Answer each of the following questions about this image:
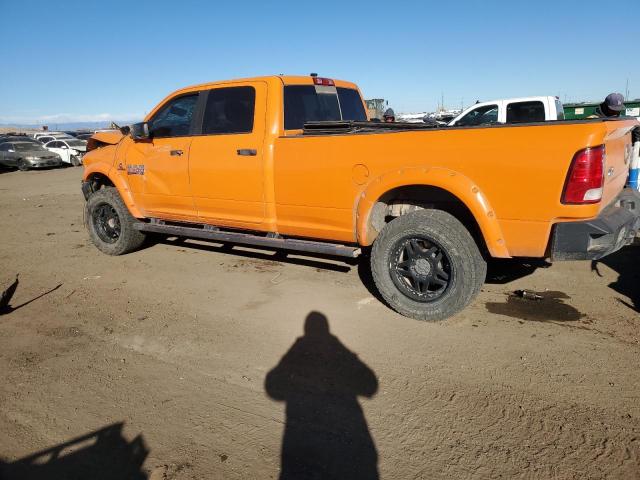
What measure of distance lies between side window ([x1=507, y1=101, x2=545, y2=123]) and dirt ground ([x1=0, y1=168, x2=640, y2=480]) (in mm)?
4609

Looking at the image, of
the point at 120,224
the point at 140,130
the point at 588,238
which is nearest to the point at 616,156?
the point at 588,238

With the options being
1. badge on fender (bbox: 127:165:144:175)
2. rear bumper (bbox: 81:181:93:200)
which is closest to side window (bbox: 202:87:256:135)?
badge on fender (bbox: 127:165:144:175)

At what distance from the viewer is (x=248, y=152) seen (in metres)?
4.45

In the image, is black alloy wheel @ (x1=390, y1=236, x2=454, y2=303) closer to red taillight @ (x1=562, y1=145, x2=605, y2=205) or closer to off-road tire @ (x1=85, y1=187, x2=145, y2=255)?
red taillight @ (x1=562, y1=145, x2=605, y2=205)

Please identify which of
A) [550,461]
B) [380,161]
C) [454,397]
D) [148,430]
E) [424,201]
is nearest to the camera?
[550,461]

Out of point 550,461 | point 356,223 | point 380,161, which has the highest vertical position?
point 380,161

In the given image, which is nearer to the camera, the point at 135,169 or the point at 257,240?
the point at 257,240

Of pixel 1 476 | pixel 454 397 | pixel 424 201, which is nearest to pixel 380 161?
pixel 424 201

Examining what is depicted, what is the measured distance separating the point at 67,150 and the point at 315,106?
906 inches

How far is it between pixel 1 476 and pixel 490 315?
3546mm

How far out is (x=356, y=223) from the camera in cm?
400

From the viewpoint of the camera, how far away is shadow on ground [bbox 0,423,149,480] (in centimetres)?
223

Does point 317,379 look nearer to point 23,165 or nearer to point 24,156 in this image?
point 24,156

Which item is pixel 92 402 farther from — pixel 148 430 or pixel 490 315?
pixel 490 315
